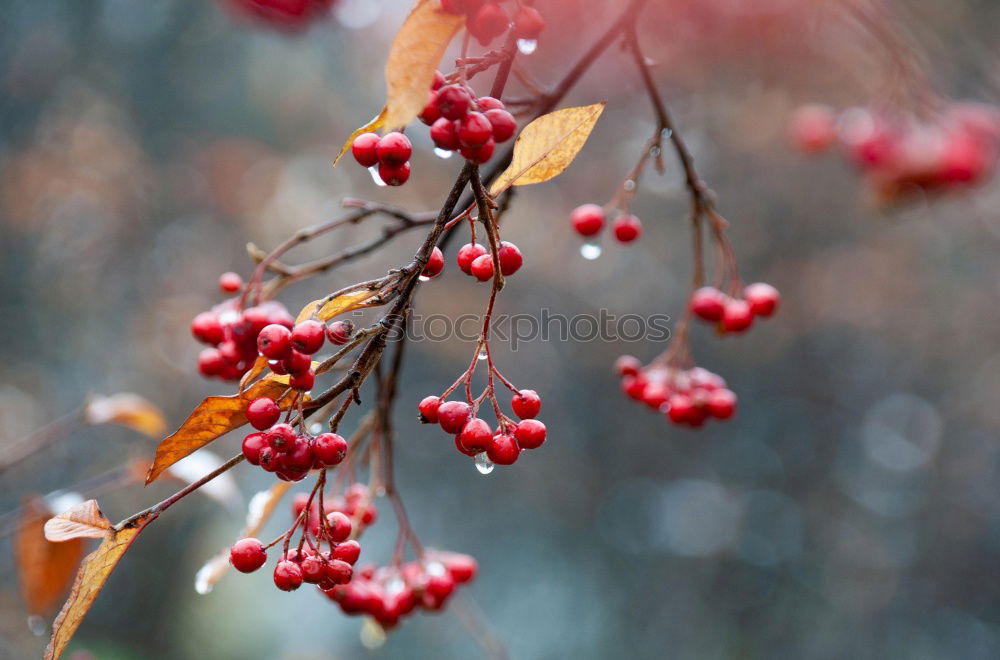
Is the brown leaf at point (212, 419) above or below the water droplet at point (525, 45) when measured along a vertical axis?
below

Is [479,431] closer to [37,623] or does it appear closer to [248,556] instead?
[248,556]

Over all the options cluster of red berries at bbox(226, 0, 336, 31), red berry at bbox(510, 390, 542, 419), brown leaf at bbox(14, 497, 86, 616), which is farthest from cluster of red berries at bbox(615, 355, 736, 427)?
cluster of red berries at bbox(226, 0, 336, 31)

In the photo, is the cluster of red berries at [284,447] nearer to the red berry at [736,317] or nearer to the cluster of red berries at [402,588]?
the cluster of red berries at [402,588]

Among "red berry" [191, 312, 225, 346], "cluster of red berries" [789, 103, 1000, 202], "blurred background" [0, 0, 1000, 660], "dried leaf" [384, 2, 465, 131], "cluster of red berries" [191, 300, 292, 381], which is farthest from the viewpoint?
"blurred background" [0, 0, 1000, 660]

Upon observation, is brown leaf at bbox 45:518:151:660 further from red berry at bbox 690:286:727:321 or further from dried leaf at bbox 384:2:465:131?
red berry at bbox 690:286:727:321

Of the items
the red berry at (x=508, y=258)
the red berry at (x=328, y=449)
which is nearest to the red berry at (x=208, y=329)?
the red berry at (x=328, y=449)
